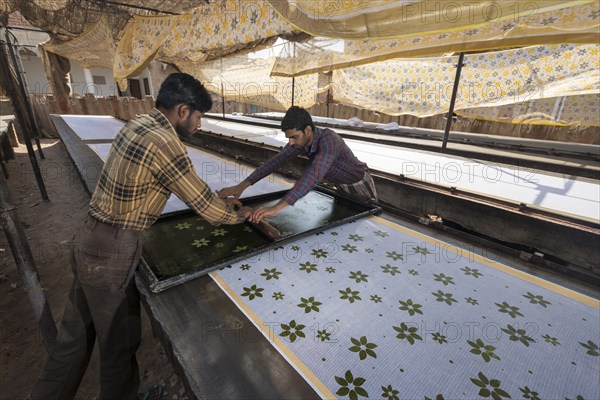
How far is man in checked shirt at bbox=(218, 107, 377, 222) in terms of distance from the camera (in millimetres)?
2297

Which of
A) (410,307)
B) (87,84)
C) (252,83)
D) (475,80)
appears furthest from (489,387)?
(87,84)

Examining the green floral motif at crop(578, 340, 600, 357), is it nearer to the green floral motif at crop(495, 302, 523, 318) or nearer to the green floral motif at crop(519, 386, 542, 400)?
the green floral motif at crop(495, 302, 523, 318)

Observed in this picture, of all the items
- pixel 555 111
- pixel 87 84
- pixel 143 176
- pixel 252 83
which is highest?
pixel 87 84

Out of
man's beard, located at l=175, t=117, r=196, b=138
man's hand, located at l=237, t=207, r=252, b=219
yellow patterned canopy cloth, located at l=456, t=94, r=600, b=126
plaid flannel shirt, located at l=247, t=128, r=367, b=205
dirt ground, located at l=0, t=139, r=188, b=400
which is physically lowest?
dirt ground, located at l=0, t=139, r=188, b=400

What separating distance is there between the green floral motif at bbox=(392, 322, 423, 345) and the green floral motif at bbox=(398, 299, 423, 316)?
121mm

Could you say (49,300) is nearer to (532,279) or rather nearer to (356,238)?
(356,238)

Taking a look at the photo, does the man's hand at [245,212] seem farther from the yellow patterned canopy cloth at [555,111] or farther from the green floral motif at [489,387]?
the yellow patterned canopy cloth at [555,111]

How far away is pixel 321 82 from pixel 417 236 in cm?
686

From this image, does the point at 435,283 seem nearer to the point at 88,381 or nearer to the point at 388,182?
the point at 388,182

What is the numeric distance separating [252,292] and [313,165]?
119cm

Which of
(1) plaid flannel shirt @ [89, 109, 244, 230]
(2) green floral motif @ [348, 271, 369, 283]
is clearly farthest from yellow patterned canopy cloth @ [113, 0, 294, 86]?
(2) green floral motif @ [348, 271, 369, 283]

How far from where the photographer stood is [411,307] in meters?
1.60

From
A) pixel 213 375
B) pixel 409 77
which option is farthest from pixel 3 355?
pixel 409 77

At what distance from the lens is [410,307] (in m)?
1.60
